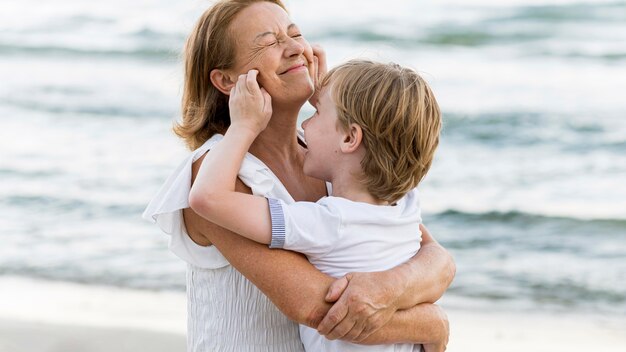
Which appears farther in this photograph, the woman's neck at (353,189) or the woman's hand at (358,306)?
the woman's neck at (353,189)

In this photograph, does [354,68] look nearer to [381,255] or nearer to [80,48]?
[381,255]

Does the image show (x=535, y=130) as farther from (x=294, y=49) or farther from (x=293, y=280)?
(x=293, y=280)

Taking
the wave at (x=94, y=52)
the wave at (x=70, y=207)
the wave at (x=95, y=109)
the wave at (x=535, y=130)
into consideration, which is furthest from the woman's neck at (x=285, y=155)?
the wave at (x=94, y=52)

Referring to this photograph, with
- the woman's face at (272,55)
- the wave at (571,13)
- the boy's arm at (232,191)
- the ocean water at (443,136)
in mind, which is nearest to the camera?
the boy's arm at (232,191)

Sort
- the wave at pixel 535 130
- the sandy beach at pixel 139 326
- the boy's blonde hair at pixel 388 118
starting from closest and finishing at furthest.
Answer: the boy's blonde hair at pixel 388 118 < the sandy beach at pixel 139 326 < the wave at pixel 535 130

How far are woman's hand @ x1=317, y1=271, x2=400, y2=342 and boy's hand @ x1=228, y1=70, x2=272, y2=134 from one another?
1.55ft

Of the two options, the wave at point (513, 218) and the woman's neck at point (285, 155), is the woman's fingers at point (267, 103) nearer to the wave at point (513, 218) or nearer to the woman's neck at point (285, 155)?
the woman's neck at point (285, 155)

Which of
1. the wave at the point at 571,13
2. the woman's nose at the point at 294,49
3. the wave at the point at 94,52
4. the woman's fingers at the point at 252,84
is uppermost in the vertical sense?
the woman's nose at the point at 294,49

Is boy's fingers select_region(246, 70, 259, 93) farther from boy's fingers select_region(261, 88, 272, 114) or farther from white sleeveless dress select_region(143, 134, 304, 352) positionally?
white sleeveless dress select_region(143, 134, 304, 352)

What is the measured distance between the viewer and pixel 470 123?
10398 millimetres

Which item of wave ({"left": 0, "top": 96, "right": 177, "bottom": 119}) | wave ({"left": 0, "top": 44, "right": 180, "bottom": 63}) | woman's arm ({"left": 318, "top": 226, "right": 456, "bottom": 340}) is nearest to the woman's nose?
woman's arm ({"left": 318, "top": 226, "right": 456, "bottom": 340})

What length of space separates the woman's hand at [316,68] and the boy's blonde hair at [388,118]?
9.5 inches

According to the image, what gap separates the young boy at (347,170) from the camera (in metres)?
2.61

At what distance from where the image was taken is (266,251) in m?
2.65
